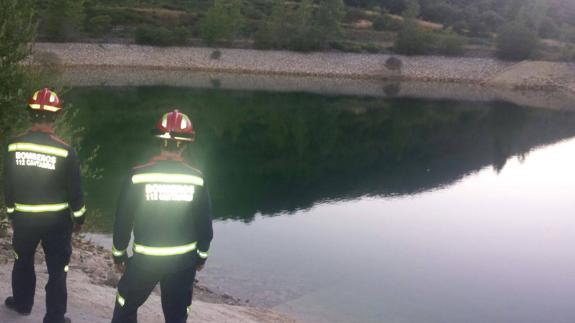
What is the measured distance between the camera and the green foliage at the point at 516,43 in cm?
8275

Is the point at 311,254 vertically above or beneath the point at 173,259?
beneath

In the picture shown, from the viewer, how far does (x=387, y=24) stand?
97562 millimetres

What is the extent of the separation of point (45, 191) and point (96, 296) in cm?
280

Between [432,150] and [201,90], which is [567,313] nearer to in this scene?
[432,150]

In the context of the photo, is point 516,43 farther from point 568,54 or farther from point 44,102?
point 44,102

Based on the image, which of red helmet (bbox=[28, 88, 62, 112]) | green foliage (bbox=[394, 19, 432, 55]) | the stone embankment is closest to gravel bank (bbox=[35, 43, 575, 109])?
the stone embankment

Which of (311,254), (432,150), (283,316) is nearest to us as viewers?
(283,316)

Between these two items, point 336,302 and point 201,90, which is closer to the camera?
point 336,302

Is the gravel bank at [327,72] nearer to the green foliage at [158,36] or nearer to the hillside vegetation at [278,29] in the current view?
the green foliage at [158,36]

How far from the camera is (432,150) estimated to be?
35.6m

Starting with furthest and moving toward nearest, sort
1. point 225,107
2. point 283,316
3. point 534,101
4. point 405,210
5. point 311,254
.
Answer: point 534,101 < point 225,107 < point 405,210 < point 311,254 < point 283,316

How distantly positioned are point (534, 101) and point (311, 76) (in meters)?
25.7

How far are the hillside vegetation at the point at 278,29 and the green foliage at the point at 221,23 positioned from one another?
4.7 inches

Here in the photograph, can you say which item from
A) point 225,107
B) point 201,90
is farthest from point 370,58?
point 225,107
